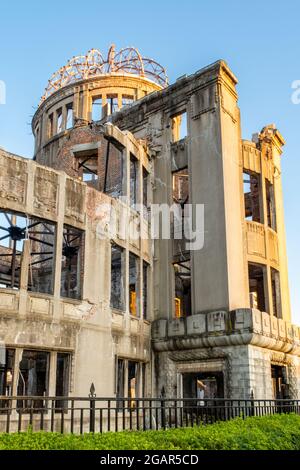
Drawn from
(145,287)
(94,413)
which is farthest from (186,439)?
(145,287)

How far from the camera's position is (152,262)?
20.0m

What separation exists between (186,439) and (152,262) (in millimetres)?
13708

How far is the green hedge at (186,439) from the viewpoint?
208 inches

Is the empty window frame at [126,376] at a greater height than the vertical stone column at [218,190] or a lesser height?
lesser

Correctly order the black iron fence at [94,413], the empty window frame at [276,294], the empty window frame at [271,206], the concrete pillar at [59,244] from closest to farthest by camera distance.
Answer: the black iron fence at [94,413]
the concrete pillar at [59,244]
the empty window frame at [276,294]
the empty window frame at [271,206]

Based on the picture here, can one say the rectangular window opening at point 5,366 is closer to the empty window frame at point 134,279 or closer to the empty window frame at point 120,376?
the empty window frame at point 120,376

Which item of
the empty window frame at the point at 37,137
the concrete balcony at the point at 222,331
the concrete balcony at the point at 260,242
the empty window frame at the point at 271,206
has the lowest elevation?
the concrete balcony at the point at 222,331

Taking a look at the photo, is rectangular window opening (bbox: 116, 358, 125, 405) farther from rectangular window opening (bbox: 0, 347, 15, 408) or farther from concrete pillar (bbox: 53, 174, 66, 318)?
concrete pillar (bbox: 53, 174, 66, 318)

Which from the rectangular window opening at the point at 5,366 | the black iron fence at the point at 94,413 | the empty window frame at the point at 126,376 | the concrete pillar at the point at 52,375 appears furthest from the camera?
the empty window frame at the point at 126,376

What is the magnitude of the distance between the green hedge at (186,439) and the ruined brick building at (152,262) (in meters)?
6.34

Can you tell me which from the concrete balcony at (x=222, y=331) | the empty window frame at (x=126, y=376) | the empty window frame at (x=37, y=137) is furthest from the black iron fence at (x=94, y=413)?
the empty window frame at (x=37, y=137)

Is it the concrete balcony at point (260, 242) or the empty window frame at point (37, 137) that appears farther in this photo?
the empty window frame at point (37, 137)
